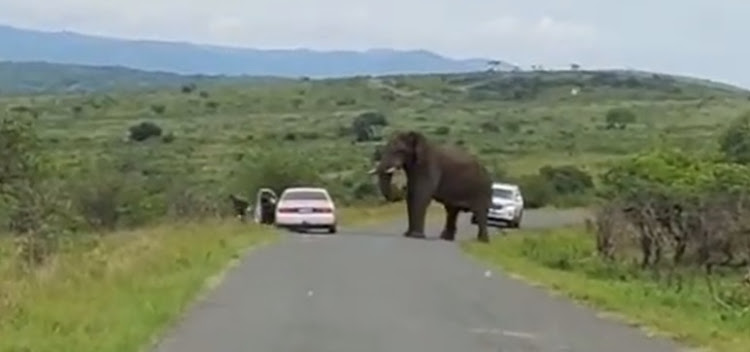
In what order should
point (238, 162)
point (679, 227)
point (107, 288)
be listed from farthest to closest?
point (238, 162)
point (679, 227)
point (107, 288)

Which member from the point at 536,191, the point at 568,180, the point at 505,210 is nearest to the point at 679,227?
the point at 505,210

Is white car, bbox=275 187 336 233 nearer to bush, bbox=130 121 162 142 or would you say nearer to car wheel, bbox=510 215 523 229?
car wheel, bbox=510 215 523 229

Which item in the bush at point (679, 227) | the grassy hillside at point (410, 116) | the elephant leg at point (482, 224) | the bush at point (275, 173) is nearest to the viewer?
the bush at point (679, 227)

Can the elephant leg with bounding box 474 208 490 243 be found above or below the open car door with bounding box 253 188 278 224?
above

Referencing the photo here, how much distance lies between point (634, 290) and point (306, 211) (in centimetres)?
2364

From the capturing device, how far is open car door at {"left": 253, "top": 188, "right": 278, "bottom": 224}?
5398cm

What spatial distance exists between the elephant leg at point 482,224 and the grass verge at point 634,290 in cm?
157

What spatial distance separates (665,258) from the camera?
35875 mm

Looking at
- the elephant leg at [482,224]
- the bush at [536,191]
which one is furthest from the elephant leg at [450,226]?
the bush at [536,191]

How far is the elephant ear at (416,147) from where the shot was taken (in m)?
47.5

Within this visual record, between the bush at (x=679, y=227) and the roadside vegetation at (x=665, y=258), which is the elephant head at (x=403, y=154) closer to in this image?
the roadside vegetation at (x=665, y=258)

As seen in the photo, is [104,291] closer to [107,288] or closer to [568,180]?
[107,288]

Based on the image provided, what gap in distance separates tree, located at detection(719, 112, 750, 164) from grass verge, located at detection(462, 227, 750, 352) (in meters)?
22.8

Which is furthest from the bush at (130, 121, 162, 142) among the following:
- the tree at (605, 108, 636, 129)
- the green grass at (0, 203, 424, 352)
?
the green grass at (0, 203, 424, 352)
